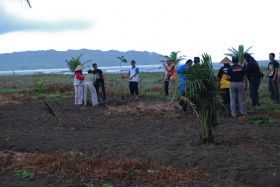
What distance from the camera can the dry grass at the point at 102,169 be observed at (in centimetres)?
764

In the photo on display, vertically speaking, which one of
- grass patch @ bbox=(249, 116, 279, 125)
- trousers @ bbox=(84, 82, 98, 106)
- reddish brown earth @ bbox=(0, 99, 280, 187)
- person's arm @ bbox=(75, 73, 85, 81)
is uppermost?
person's arm @ bbox=(75, 73, 85, 81)

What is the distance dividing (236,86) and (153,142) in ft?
15.0

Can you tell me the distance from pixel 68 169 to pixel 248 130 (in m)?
5.25

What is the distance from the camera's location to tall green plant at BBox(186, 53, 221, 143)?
400 inches

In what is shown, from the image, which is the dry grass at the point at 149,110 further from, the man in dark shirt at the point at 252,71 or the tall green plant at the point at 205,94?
the tall green plant at the point at 205,94

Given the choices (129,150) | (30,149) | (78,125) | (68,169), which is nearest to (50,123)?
(78,125)

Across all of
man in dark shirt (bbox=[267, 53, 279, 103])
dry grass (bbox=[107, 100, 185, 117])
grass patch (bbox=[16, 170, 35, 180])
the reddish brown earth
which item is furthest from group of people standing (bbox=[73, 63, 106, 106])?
grass patch (bbox=[16, 170, 35, 180])

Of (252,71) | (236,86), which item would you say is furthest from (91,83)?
(236,86)

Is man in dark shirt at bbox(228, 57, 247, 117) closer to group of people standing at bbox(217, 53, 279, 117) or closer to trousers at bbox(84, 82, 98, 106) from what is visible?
group of people standing at bbox(217, 53, 279, 117)

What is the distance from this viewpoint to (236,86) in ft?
47.2

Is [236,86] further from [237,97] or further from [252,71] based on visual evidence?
[252,71]

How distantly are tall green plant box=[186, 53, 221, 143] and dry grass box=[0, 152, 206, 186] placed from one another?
2068 mm

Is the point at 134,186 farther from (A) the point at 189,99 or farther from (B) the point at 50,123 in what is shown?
(B) the point at 50,123

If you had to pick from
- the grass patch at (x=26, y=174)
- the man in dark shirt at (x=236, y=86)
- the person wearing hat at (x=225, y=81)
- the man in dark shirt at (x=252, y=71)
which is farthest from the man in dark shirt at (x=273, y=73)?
the grass patch at (x=26, y=174)
